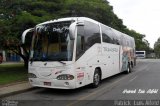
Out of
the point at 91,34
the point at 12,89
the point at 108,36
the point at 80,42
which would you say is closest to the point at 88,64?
the point at 80,42

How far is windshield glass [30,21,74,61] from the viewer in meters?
11.3

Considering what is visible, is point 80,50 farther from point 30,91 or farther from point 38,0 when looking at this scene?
point 38,0

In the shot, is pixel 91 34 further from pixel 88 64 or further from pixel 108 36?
pixel 108 36

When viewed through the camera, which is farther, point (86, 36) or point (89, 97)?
point (86, 36)

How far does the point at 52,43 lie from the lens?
461 inches

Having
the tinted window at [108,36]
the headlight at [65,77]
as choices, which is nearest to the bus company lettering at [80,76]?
the headlight at [65,77]

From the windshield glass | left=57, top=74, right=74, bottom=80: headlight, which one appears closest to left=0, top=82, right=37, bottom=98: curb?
the windshield glass

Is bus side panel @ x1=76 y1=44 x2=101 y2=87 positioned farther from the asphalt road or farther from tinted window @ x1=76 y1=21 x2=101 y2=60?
the asphalt road

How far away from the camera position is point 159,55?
108500mm

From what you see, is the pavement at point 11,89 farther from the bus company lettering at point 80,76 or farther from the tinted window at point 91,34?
the tinted window at point 91,34

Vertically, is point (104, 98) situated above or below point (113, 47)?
below

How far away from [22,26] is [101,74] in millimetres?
7270

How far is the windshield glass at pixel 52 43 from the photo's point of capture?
11.3 metres

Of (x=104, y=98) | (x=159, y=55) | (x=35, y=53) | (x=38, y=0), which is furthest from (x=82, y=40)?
(x=159, y=55)
